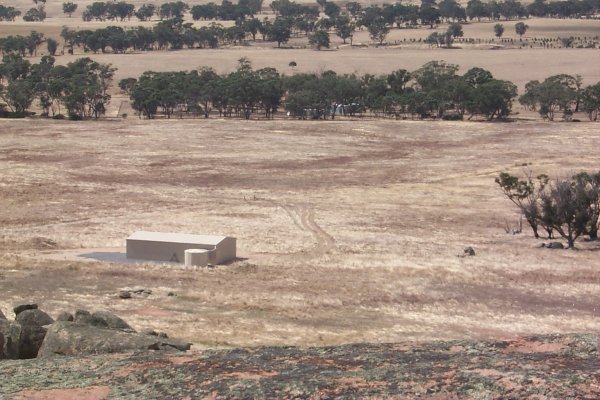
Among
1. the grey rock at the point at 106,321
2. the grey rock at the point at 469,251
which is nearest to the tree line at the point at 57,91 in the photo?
the grey rock at the point at 469,251

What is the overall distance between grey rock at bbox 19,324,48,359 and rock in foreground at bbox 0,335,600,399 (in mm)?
5027

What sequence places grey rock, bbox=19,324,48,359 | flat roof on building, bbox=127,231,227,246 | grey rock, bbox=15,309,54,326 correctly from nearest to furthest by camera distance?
grey rock, bbox=19,324,48,359
grey rock, bbox=15,309,54,326
flat roof on building, bbox=127,231,227,246

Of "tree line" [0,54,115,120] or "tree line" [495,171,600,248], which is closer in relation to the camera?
"tree line" [495,171,600,248]

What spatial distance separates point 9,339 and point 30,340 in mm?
438

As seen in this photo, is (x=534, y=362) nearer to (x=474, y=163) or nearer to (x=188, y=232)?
(x=188, y=232)

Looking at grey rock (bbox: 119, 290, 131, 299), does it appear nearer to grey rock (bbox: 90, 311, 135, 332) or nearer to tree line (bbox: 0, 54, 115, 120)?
grey rock (bbox: 90, 311, 135, 332)

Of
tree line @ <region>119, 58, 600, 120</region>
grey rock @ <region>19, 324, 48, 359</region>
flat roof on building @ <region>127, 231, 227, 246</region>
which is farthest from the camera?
tree line @ <region>119, 58, 600, 120</region>

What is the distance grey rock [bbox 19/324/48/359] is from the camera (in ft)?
57.1

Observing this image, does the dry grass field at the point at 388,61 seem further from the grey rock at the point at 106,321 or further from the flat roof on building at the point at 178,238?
the grey rock at the point at 106,321

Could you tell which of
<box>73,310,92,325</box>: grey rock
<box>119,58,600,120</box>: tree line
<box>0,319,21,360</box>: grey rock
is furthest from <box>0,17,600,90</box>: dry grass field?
<box>0,319,21,360</box>: grey rock

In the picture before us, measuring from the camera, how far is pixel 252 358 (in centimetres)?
1168

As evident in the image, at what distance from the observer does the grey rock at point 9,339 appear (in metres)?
Answer: 17.1

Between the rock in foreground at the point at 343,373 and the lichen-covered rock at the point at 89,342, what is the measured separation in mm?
3043

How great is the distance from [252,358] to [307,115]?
123 metres
